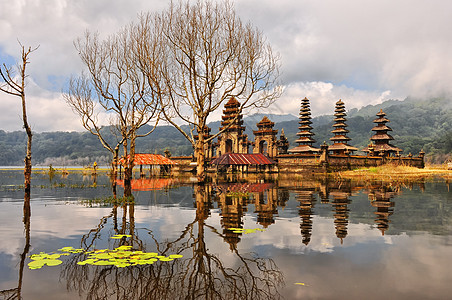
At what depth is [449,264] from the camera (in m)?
5.72

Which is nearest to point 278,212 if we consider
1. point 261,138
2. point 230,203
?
point 230,203

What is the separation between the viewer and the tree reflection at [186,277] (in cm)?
448

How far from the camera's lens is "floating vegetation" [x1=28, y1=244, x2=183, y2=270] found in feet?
18.7

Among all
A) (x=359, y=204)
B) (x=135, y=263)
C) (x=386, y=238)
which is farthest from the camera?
(x=359, y=204)

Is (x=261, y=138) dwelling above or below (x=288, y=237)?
above

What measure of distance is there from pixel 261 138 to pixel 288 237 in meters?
48.6

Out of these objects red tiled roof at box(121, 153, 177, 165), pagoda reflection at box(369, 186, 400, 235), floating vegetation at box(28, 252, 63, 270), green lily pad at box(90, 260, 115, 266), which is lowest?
pagoda reflection at box(369, 186, 400, 235)

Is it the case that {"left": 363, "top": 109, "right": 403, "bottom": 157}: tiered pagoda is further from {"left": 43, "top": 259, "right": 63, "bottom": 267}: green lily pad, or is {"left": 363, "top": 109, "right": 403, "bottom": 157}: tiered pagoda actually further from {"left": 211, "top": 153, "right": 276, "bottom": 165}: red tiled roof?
{"left": 43, "top": 259, "right": 63, "bottom": 267}: green lily pad

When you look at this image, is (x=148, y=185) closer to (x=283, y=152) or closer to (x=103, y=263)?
(x=103, y=263)

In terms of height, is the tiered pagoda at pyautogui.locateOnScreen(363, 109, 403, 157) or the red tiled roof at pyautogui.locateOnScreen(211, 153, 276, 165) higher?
the tiered pagoda at pyautogui.locateOnScreen(363, 109, 403, 157)

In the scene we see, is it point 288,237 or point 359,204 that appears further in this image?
point 359,204

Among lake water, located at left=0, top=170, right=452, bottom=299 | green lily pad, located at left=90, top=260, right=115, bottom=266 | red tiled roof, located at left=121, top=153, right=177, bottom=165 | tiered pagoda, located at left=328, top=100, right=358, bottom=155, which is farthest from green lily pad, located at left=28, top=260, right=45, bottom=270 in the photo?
tiered pagoda, located at left=328, top=100, right=358, bottom=155

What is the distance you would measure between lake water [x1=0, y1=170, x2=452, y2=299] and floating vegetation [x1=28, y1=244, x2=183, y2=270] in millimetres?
107

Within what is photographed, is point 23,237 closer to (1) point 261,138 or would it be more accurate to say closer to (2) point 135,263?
(2) point 135,263
